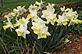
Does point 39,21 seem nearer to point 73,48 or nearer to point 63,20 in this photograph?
point 63,20

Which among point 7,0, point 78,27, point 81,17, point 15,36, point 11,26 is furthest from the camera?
point 7,0

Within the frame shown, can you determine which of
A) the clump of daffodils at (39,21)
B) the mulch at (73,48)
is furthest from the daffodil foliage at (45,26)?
the mulch at (73,48)

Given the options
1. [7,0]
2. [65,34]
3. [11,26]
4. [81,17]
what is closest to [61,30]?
[65,34]

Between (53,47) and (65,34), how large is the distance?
335 mm

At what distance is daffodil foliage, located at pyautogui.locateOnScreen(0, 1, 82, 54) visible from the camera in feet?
14.8

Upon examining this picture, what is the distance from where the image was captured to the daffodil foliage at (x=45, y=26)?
4.50m

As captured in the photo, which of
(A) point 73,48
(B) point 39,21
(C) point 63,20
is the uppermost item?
(B) point 39,21

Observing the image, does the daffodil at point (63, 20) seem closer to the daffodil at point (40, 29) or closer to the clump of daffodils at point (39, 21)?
the clump of daffodils at point (39, 21)

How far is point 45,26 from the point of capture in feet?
14.8

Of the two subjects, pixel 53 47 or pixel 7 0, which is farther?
pixel 7 0

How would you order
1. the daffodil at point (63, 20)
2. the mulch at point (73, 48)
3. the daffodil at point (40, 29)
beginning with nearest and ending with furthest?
the daffodil at point (40, 29), the daffodil at point (63, 20), the mulch at point (73, 48)

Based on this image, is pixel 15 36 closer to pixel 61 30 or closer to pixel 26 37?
pixel 26 37

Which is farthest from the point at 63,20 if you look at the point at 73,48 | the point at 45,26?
the point at 73,48

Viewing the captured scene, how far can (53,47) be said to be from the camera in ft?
16.9
